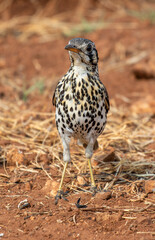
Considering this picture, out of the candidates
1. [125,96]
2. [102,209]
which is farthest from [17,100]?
[102,209]

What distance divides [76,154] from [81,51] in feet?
6.66

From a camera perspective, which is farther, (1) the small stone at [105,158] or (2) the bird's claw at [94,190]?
(1) the small stone at [105,158]

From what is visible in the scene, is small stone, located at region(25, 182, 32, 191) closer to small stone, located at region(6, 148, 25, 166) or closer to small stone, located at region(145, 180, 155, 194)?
small stone, located at region(6, 148, 25, 166)

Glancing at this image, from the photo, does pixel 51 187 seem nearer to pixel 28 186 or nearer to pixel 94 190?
pixel 28 186

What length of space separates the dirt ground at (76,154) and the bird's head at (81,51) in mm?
1457

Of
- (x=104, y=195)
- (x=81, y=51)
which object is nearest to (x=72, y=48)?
(x=81, y=51)

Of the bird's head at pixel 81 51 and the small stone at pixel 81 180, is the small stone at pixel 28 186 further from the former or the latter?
the bird's head at pixel 81 51

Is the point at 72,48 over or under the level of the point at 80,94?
over

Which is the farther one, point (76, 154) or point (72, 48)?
point (76, 154)

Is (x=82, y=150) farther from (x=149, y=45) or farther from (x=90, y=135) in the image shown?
(x=149, y=45)

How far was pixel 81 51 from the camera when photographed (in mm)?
4305

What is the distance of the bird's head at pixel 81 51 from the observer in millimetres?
4258

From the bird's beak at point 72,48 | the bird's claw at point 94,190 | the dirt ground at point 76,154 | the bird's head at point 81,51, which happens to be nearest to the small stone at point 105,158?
the dirt ground at point 76,154

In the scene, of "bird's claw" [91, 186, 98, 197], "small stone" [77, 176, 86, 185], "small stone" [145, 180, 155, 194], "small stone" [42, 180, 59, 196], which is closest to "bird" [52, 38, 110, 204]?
"small stone" [42, 180, 59, 196]
